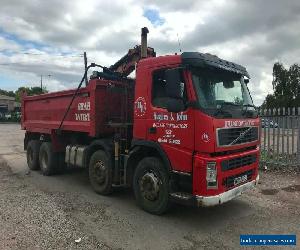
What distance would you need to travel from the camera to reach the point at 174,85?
237 inches

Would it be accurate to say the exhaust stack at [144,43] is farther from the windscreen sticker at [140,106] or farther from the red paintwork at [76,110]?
the windscreen sticker at [140,106]

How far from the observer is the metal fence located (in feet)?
36.1

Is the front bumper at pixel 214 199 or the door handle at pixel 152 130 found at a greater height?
the door handle at pixel 152 130

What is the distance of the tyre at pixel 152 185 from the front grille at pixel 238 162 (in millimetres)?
1054

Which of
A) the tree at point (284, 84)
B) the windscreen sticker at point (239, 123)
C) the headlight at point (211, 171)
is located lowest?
the headlight at point (211, 171)

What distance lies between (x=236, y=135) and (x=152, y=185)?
1.74 metres

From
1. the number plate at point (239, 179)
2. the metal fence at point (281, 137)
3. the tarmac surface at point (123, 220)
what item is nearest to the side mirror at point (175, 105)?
the number plate at point (239, 179)

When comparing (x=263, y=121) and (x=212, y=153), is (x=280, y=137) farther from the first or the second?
(x=212, y=153)

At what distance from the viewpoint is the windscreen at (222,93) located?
19.8 ft

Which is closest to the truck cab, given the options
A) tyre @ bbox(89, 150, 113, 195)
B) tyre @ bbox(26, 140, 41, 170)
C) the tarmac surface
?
the tarmac surface

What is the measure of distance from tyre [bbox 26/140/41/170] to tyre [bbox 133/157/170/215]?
212 inches

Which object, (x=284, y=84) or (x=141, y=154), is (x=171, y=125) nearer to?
(x=141, y=154)

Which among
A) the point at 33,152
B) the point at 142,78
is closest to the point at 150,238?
the point at 142,78

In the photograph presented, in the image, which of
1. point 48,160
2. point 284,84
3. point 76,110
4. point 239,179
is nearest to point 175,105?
point 239,179
